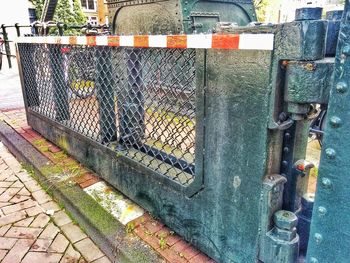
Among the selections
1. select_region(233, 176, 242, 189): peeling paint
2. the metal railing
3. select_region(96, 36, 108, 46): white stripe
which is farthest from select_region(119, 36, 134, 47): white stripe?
select_region(233, 176, 242, 189): peeling paint

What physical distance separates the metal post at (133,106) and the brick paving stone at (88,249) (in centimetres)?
82

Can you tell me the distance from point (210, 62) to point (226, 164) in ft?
1.82

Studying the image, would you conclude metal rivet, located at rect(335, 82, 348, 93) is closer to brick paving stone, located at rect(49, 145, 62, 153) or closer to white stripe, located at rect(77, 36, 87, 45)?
white stripe, located at rect(77, 36, 87, 45)

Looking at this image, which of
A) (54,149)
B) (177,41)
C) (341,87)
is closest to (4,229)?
(54,149)

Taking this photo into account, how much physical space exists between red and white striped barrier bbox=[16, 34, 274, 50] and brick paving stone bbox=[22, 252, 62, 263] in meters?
1.62

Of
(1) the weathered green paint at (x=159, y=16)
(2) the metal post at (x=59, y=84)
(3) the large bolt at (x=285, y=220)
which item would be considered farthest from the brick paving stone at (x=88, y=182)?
(1) the weathered green paint at (x=159, y=16)

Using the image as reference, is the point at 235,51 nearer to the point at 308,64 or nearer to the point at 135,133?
the point at 308,64

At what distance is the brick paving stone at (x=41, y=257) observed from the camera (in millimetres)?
2168

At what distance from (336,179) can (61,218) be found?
2307 millimetres

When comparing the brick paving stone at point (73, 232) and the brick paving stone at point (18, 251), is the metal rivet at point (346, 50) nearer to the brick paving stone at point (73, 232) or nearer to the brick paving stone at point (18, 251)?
the brick paving stone at point (73, 232)

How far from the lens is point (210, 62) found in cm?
160

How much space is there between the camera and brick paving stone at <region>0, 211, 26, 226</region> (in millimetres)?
2623

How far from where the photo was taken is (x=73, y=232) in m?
2.46

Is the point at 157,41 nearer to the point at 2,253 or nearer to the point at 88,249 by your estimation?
the point at 88,249
